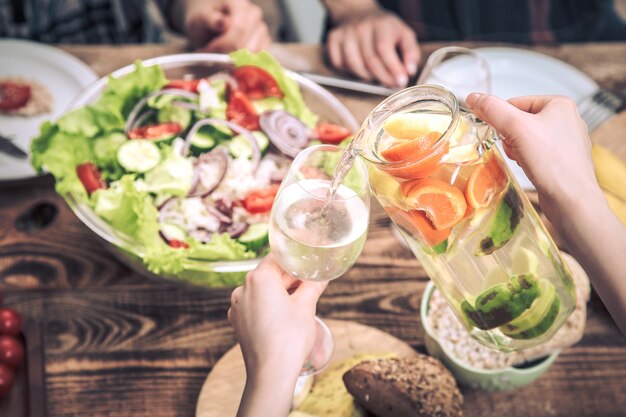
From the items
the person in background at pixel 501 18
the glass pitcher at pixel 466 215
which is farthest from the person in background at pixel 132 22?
the glass pitcher at pixel 466 215

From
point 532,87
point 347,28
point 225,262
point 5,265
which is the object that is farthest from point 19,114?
point 532,87

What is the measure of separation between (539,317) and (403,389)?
26 centimetres

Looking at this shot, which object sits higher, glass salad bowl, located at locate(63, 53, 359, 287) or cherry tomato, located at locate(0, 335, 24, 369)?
glass salad bowl, located at locate(63, 53, 359, 287)

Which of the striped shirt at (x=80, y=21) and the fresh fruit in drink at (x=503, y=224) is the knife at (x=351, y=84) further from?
the fresh fruit in drink at (x=503, y=224)

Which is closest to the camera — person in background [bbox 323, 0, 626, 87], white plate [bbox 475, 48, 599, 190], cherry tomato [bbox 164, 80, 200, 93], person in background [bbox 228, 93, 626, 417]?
person in background [bbox 228, 93, 626, 417]

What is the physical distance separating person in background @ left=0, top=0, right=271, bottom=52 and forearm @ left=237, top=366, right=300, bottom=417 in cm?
106

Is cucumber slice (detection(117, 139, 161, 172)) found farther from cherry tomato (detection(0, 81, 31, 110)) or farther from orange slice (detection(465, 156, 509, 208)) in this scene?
orange slice (detection(465, 156, 509, 208))

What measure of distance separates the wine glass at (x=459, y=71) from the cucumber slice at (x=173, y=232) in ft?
2.04

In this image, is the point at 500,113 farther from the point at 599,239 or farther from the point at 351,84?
the point at 351,84

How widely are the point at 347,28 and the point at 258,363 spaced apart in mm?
1196

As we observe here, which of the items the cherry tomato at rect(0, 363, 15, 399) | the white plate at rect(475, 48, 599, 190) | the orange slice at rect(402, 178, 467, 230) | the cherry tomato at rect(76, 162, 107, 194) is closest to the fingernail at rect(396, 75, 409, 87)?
the white plate at rect(475, 48, 599, 190)

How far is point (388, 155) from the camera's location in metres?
0.93

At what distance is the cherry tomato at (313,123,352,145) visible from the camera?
1580mm

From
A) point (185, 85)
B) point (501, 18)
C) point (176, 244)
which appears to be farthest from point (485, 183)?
point (501, 18)
